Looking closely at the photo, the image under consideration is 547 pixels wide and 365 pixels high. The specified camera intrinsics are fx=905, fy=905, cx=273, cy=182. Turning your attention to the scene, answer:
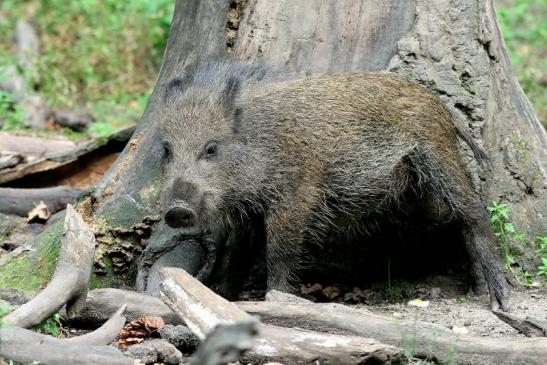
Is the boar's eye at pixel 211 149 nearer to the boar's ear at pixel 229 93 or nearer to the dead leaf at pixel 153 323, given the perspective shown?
the boar's ear at pixel 229 93

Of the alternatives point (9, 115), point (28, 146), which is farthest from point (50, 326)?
point (9, 115)

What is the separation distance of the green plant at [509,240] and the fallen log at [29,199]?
338 centimetres

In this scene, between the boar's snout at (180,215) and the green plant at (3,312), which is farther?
the boar's snout at (180,215)

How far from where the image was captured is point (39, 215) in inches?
284

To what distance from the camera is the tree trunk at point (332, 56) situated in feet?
20.4

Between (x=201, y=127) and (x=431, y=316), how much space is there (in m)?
1.88

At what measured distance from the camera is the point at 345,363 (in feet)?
13.7

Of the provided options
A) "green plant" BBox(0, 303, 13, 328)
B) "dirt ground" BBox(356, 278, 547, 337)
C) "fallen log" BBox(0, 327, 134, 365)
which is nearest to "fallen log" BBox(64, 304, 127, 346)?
"fallen log" BBox(0, 327, 134, 365)

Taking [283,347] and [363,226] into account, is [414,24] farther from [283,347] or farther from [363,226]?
[283,347]

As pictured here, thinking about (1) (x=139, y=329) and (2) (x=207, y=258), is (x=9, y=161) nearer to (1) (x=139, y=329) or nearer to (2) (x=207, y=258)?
(2) (x=207, y=258)

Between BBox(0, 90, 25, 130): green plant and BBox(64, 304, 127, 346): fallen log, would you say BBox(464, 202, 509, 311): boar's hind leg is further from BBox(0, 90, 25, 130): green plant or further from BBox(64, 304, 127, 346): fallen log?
BBox(0, 90, 25, 130): green plant

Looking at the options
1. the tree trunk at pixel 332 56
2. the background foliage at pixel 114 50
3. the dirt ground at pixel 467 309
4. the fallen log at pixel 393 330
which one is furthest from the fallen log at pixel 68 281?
the background foliage at pixel 114 50

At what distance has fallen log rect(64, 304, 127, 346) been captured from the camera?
14.3ft

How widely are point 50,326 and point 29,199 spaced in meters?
3.07
